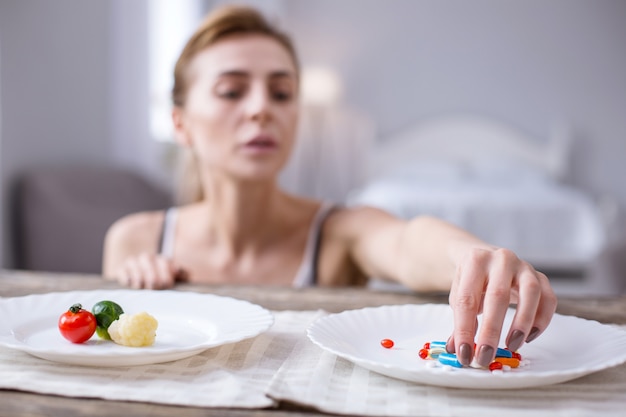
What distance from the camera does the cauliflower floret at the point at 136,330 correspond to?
0.66 metres

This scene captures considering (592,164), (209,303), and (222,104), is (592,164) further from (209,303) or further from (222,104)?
(209,303)

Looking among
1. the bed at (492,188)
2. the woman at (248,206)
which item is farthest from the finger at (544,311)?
the bed at (492,188)

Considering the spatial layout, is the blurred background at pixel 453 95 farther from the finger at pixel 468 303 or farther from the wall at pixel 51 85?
the finger at pixel 468 303

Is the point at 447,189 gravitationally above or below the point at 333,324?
below

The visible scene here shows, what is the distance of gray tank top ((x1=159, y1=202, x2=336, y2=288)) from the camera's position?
1591 mm

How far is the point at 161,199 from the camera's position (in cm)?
339

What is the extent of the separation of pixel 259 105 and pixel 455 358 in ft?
3.05

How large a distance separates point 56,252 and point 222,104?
1.43 m

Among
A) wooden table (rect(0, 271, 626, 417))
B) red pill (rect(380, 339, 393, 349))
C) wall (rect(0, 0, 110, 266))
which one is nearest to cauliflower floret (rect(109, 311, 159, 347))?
wooden table (rect(0, 271, 626, 417))

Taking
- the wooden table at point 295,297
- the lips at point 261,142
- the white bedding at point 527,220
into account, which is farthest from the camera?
the white bedding at point 527,220

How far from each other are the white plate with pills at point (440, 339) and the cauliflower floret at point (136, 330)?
156 mm

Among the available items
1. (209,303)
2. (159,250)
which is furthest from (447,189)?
(209,303)

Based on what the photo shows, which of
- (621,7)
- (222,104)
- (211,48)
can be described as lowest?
(222,104)

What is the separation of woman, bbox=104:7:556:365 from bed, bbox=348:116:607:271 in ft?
8.02
